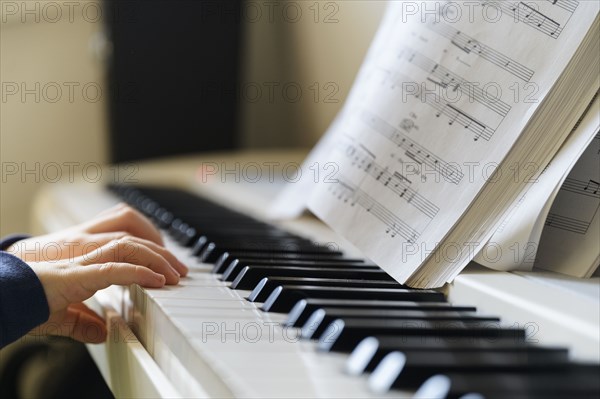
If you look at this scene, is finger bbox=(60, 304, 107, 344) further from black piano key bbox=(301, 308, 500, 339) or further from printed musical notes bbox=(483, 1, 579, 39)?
printed musical notes bbox=(483, 1, 579, 39)

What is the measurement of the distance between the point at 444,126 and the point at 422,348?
377 millimetres

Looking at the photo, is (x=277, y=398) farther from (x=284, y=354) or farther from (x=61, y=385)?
(x=61, y=385)

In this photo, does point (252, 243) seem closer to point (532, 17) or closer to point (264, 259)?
point (264, 259)

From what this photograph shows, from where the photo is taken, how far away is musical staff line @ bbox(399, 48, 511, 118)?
2.85ft

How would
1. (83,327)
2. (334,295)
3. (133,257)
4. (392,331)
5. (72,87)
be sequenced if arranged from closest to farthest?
1. (392,331)
2. (334,295)
3. (133,257)
4. (83,327)
5. (72,87)

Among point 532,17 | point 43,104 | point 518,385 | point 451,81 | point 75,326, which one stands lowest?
point 43,104

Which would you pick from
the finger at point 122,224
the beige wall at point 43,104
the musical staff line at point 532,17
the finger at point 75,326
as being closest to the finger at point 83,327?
the finger at point 75,326

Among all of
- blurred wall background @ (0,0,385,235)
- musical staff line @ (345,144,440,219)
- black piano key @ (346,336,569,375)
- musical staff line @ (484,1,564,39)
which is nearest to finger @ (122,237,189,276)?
musical staff line @ (345,144,440,219)

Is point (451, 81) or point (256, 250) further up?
point (451, 81)

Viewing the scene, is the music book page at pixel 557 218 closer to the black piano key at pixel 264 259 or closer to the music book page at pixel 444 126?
the music book page at pixel 444 126

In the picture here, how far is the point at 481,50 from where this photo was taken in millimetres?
908

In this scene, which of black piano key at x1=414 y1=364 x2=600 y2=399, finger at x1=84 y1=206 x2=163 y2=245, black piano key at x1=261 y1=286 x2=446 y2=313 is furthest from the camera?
finger at x1=84 y1=206 x2=163 y2=245

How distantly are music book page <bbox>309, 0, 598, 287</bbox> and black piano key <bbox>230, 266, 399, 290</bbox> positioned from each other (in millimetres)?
21

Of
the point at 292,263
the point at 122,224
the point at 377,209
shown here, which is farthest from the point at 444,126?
the point at 122,224
